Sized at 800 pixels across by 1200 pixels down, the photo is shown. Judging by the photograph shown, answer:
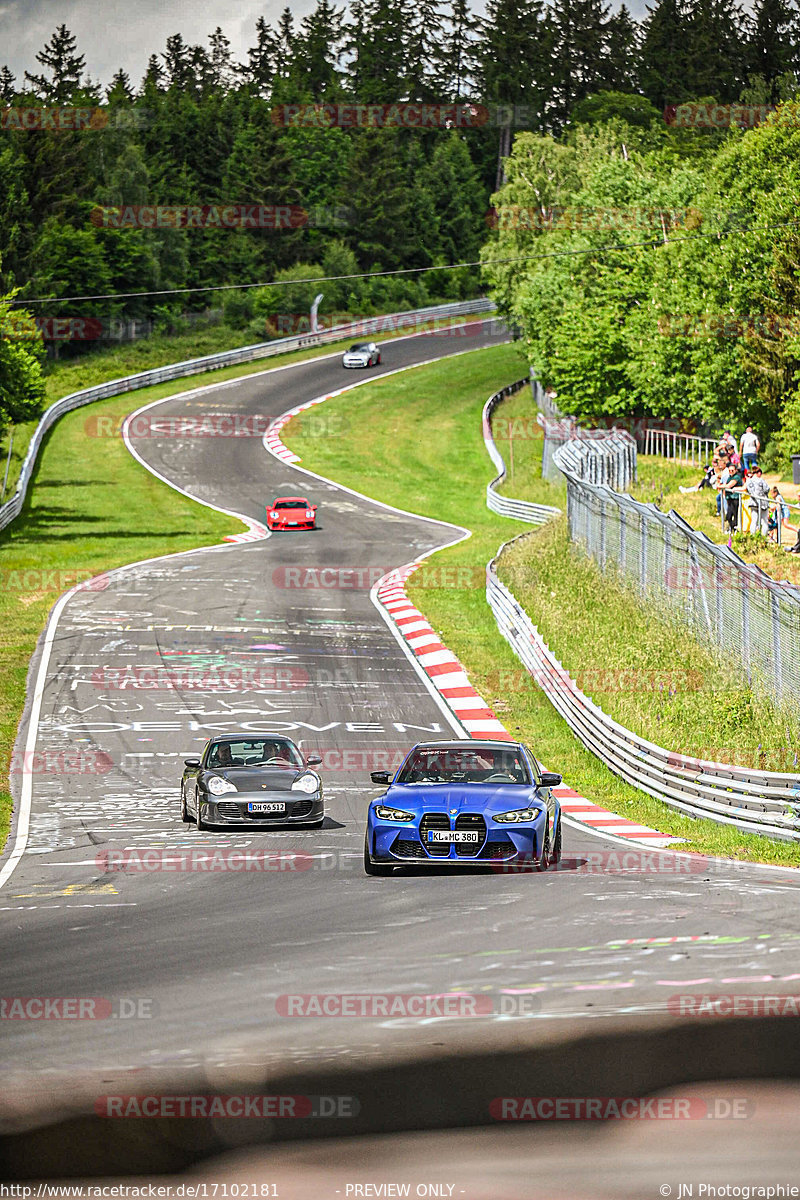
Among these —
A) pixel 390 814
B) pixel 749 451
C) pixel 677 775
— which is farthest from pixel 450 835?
pixel 749 451

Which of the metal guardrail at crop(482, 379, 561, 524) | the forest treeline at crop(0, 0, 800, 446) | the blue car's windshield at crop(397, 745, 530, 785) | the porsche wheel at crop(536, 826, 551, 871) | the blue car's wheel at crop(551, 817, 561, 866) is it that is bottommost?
the metal guardrail at crop(482, 379, 561, 524)

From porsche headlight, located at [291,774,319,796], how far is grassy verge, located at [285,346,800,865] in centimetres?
438

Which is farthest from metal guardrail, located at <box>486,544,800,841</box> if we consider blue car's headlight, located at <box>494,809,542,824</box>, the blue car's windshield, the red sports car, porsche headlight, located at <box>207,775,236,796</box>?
the red sports car

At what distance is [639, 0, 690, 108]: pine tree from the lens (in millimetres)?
134000

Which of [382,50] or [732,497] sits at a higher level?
[382,50]

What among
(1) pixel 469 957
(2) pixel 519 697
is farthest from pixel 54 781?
(1) pixel 469 957

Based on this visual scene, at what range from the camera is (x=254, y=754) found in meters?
18.1

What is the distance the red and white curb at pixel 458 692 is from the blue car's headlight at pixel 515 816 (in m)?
3.46

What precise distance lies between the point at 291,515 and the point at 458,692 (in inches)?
977

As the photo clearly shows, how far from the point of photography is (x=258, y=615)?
35156 mm

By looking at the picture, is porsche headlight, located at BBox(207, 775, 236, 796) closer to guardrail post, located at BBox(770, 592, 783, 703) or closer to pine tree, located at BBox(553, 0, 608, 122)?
guardrail post, located at BBox(770, 592, 783, 703)

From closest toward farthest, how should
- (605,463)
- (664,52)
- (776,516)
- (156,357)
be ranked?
(776,516) < (605,463) < (156,357) < (664,52)

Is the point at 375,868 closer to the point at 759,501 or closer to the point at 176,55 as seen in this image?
the point at 759,501

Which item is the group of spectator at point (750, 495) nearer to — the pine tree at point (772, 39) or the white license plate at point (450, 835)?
the white license plate at point (450, 835)
